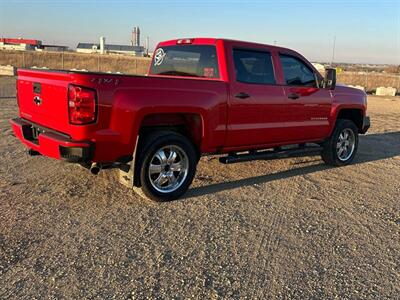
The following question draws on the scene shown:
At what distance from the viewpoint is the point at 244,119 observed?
5707 mm

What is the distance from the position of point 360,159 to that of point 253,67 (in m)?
3.71

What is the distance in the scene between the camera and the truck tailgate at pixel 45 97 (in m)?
4.36

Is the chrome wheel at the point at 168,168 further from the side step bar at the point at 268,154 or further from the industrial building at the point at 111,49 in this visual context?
the industrial building at the point at 111,49

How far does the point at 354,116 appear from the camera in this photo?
8016 millimetres

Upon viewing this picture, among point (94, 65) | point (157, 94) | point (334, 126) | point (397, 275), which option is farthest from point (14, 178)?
point (94, 65)

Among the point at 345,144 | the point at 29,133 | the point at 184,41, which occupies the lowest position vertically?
the point at 345,144

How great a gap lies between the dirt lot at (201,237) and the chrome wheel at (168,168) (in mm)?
259

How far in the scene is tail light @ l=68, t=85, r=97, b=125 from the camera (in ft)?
13.7

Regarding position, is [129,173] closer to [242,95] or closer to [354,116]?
[242,95]

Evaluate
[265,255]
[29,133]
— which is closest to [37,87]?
[29,133]

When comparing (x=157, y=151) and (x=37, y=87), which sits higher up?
(x=37, y=87)

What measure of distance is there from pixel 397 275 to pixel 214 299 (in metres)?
1.70

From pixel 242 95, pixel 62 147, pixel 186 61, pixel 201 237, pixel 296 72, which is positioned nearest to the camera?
pixel 201 237

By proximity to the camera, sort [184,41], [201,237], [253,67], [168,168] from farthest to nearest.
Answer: [184,41] → [253,67] → [168,168] → [201,237]
